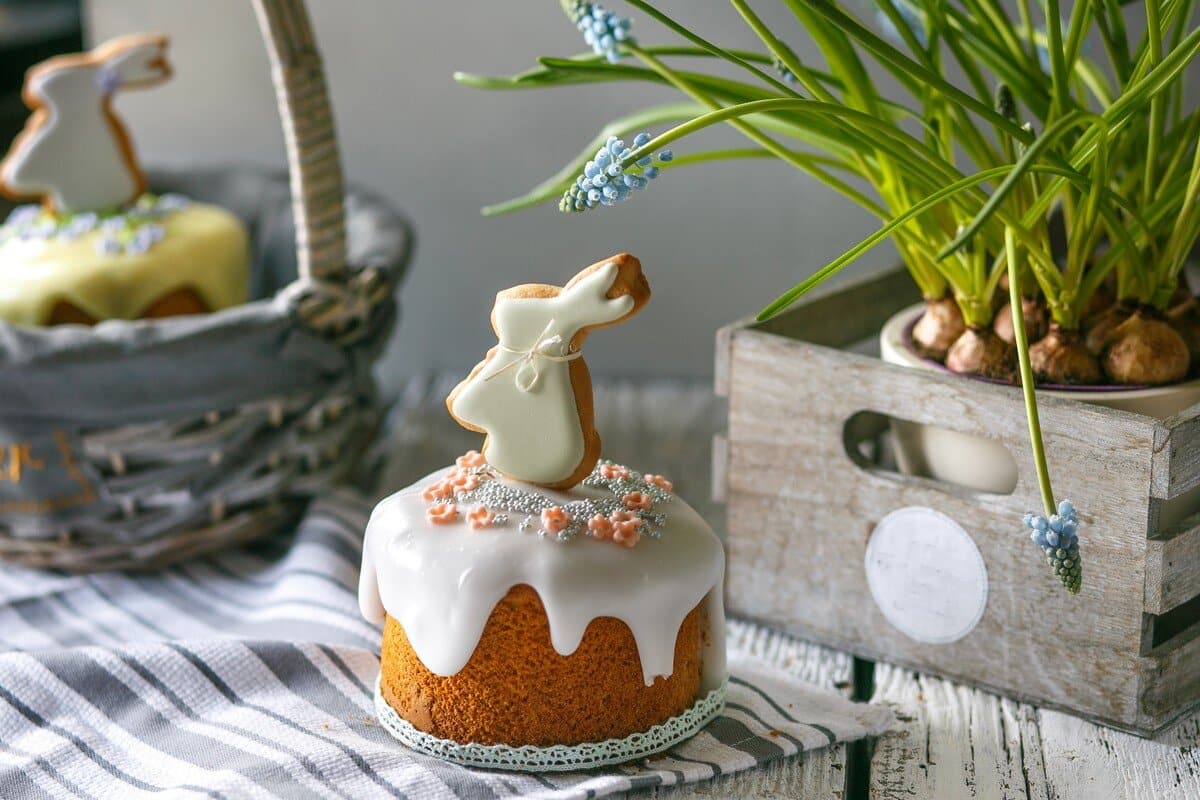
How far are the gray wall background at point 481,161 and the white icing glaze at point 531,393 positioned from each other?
0.47m

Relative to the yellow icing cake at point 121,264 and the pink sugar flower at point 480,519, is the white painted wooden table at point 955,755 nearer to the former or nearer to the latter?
the pink sugar flower at point 480,519

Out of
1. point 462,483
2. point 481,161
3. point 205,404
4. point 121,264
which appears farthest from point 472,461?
point 481,161

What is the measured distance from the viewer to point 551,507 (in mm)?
508

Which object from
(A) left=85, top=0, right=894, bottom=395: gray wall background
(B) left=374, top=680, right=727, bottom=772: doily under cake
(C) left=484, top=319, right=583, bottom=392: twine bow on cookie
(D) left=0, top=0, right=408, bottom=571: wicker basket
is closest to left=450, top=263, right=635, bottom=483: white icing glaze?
(C) left=484, top=319, right=583, bottom=392: twine bow on cookie

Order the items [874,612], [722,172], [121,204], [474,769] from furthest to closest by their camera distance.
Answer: [722,172] < [121,204] < [874,612] < [474,769]

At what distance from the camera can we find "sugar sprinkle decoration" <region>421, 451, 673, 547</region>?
19.7 inches

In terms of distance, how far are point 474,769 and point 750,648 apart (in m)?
0.18

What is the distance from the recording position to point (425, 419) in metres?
0.97

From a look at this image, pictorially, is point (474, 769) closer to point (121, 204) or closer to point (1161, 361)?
point (1161, 361)

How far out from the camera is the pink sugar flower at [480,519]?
1.64ft

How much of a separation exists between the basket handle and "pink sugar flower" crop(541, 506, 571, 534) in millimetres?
292

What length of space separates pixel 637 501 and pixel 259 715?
19 cm

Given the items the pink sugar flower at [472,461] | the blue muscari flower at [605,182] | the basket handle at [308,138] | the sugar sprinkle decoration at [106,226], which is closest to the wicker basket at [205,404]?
A: the basket handle at [308,138]

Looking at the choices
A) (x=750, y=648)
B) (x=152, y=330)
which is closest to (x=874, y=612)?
(x=750, y=648)
